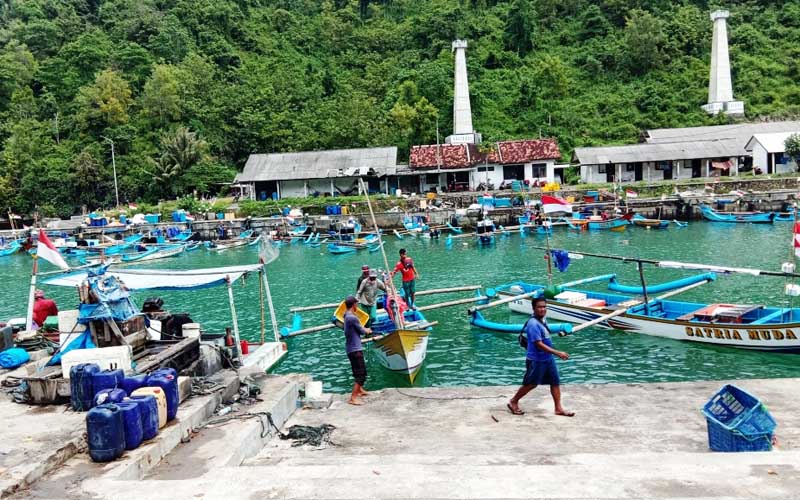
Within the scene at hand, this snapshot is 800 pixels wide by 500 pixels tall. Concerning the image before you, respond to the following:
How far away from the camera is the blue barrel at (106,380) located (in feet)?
30.3

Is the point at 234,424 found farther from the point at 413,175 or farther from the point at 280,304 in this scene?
the point at 413,175

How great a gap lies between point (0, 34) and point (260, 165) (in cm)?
5618

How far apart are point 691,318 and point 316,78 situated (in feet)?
231

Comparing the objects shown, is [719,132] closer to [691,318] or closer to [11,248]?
[691,318]

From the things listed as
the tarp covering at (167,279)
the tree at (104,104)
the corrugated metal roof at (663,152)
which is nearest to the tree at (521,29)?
the corrugated metal roof at (663,152)

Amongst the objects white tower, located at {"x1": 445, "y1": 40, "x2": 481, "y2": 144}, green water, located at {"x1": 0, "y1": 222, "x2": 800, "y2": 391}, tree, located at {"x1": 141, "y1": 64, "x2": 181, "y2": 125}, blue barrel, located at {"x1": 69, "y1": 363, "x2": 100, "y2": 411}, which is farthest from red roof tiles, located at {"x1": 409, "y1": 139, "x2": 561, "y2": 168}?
blue barrel, located at {"x1": 69, "y1": 363, "x2": 100, "y2": 411}

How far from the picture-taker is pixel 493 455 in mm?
7996

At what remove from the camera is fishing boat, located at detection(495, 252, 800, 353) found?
1453 cm

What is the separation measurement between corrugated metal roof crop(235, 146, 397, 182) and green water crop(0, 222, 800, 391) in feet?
33.1

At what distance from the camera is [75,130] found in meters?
72.6

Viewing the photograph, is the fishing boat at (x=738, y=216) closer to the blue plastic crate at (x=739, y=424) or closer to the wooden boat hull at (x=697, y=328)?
the wooden boat hull at (x=697, y=328)

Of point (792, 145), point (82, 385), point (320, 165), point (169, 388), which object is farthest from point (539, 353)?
point (792, 145)

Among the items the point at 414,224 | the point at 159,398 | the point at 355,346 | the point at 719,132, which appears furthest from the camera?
the point at 719,132

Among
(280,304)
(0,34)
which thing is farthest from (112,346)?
(0,34)
